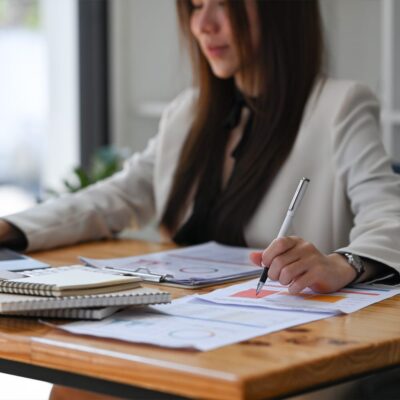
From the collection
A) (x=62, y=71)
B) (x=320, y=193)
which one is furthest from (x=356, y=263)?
(x=62, y=71)

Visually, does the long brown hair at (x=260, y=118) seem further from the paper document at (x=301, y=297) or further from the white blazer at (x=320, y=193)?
the paper document at (x=301, y=297)

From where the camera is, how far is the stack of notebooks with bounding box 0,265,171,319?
1248 millimetres

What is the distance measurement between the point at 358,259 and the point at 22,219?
821 mm

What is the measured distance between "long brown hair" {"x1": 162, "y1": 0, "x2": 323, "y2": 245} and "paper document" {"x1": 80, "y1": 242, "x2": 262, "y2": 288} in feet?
0.60

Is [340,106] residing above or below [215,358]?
above

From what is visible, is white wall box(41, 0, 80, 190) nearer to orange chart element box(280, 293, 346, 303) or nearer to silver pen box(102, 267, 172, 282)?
silver pen box(102, 267, 172, 282)

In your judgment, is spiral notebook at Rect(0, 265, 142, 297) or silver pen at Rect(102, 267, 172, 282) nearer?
spiral notebook at Rect(0, 265, 142, 297)

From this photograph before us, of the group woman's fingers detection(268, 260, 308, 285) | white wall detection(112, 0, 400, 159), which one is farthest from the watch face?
white wall detection(112, 0, 400, 159)

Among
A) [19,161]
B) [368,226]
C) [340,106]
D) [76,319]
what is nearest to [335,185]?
[340,106]

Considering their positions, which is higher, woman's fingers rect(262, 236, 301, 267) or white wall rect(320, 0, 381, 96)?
white wall rect(320, 0, 381, 96)

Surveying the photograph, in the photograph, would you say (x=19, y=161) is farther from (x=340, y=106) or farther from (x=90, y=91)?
(x=340, y=106)

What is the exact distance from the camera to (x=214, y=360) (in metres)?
1.04

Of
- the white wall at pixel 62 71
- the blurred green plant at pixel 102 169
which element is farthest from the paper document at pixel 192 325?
the white wall at pixel 62 71

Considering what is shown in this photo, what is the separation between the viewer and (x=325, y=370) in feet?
3.48
